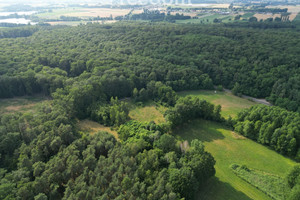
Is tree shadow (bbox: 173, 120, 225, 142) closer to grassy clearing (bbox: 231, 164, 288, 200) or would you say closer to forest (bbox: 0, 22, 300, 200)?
forest (bbox: 0, 22, 300, 200)

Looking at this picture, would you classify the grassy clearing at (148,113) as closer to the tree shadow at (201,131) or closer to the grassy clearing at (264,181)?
the tree shadow at (201,131)

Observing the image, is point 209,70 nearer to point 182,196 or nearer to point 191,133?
point 191,133

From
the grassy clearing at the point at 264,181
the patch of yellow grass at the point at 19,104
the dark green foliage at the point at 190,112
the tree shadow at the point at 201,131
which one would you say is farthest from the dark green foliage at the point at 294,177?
the patch of yellow grass at the point at 19,104

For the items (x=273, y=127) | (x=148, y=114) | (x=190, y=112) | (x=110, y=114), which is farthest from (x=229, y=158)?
(x=110, y=114)

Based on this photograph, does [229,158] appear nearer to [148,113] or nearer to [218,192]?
[218,192]

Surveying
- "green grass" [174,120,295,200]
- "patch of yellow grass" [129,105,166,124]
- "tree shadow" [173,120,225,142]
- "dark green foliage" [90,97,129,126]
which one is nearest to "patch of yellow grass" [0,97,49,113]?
"dark green foliage" [90,97,129,126]

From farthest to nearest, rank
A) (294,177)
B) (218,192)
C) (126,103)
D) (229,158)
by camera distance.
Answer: (126,103), (229,158), (218,192), (294,177)

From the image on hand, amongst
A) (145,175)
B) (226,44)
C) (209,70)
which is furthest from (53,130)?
(226,44)
